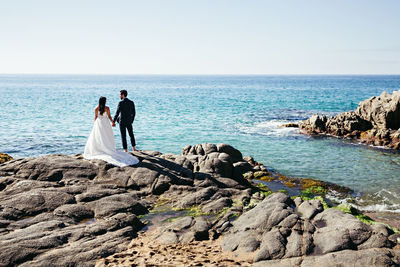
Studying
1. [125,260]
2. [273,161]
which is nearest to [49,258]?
[125,260]

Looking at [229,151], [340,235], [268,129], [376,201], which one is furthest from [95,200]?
[268,129]

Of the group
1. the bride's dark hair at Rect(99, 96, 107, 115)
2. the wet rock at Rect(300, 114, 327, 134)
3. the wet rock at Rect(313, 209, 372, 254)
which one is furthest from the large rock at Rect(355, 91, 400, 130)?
the bride's dark hair at Rect(99, 96, 107, 115)

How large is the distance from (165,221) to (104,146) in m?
6.09

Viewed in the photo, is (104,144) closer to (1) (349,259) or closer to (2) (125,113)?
(2) (125,113)

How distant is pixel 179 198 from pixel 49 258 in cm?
622

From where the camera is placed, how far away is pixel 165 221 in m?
12.2

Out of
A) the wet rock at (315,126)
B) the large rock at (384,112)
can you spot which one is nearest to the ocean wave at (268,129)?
the wet rock at (315,126)

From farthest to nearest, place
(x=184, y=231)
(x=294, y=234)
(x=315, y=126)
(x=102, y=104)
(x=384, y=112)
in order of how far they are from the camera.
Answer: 1. (x=315, y=126)
2. (x=384, y=112)
3. (x=102, y=104)
4. (x=184, y=231)
5. (x=294, y=234)

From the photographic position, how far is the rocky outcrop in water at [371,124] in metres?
29.7

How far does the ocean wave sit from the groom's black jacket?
20563mm

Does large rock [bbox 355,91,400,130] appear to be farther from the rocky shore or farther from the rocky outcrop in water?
the rocky shore

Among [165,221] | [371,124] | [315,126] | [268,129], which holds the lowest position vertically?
[268,129]

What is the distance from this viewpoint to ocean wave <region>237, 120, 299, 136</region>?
3488 cm

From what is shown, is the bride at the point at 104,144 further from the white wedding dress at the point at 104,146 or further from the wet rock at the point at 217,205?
the wet rock at the point at 217,205
